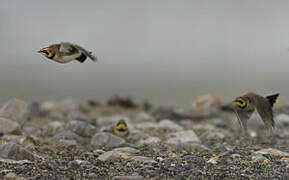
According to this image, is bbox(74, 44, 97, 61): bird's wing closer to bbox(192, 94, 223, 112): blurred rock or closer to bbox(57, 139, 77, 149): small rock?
bbox(57, 139, 77, 149): small rock

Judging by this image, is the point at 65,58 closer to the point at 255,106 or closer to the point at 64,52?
the point at 64,52

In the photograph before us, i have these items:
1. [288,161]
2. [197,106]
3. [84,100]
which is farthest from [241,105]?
[84,100]

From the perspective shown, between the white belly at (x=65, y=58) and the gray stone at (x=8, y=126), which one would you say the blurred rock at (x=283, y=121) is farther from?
the white belly at (x=65, y=58)

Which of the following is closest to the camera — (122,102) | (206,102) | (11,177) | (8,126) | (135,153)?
(11,177)

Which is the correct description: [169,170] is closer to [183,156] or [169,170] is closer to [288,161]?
[183,156]

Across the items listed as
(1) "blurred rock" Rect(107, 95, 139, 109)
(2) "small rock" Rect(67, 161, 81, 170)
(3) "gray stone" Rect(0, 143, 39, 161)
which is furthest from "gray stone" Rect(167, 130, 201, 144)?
(1) "blurred rock" Rect(107, 95, 139, 109)

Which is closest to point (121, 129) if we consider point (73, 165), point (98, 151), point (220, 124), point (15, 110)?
point (98, 151)
